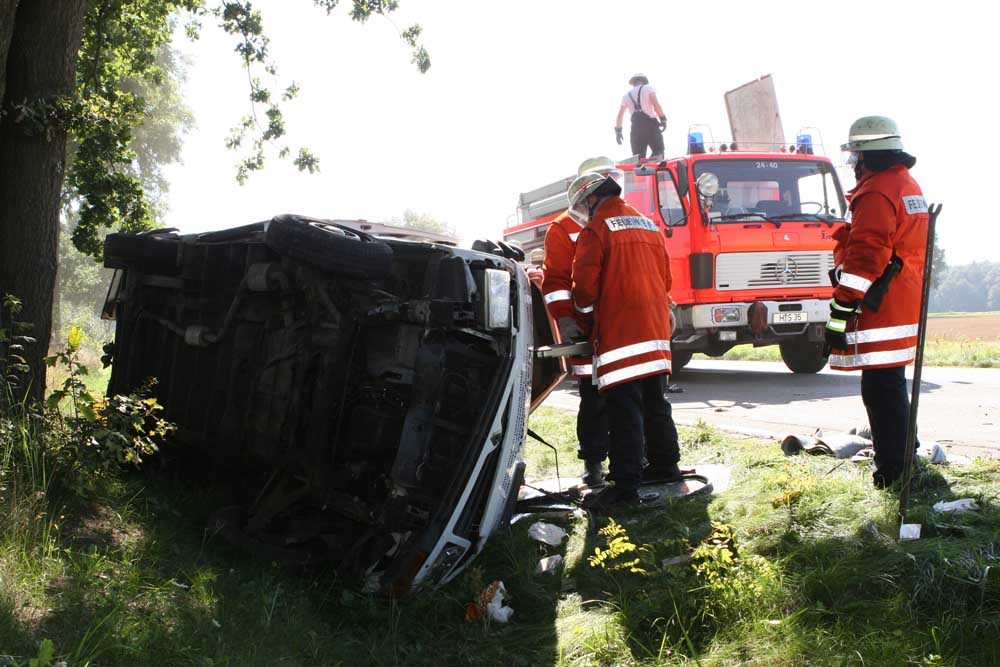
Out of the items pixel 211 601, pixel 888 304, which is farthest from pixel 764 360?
pixel 211 601

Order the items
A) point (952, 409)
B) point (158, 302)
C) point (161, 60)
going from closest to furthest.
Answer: point (158, 302)
point (952, 409)
point (161, 60)

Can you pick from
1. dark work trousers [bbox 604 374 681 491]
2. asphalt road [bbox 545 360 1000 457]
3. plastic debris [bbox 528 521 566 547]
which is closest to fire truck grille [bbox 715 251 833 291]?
asphalt road [bbox 545 360 1000 457]

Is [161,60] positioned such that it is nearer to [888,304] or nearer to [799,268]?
[799,268]

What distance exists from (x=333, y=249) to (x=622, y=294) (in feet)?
4.97

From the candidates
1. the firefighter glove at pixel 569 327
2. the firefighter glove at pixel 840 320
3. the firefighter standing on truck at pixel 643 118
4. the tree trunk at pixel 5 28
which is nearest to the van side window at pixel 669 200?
the firefighter standing on truck at pixel 643 118

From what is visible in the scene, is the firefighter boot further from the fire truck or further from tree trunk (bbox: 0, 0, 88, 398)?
the fire truck

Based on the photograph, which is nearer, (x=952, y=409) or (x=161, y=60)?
(x=952, y=409)

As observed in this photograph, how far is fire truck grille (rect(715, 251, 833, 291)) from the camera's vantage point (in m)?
8.89

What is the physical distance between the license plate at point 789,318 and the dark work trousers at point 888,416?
538 centimetres

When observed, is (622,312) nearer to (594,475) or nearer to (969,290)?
(594,475)

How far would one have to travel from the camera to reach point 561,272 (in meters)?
4.61

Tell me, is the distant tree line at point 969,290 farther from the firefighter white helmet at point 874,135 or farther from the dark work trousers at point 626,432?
the dark work trousers at point 626,432

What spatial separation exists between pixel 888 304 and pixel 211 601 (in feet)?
10.1

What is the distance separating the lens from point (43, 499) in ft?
10.1
